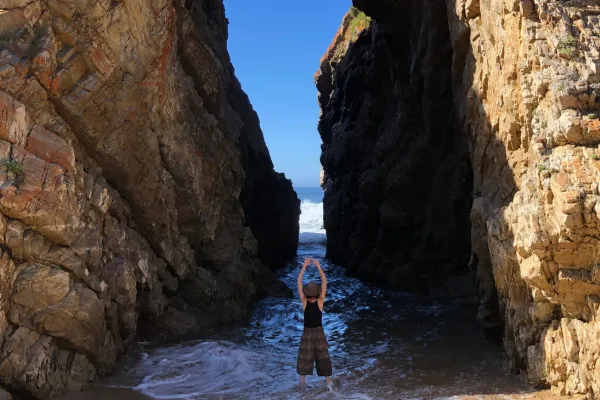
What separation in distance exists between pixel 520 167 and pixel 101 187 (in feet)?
26.0

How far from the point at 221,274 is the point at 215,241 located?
1.08m

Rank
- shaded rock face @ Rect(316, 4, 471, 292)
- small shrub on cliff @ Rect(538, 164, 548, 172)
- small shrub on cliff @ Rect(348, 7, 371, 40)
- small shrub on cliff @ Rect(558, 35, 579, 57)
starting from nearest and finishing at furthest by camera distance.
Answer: small shrub on cliff @ Rect(538, 164, 548, 172) → small shrub on cliff @ Rect(558, 35, 579, 57) → shaded rock face @ Rect(316, 4, 471, 292) → small shrub on cliff @ Rect(348, 7, 371, 40)

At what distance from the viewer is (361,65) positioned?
2952cm

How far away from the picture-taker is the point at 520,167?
9.02m

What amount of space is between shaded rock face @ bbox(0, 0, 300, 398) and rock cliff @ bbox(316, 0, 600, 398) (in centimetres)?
729

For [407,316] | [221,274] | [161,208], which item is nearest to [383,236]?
[407,316]

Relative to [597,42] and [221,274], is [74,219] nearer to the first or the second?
[221,274]

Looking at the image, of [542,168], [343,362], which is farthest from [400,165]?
[542,168]

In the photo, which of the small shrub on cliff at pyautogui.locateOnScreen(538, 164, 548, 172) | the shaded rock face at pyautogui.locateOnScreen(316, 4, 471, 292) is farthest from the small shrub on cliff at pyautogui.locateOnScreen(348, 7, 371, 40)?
the small shrub on cliff at pyautogui.locateOnScreen(538, 164, 548, 172)

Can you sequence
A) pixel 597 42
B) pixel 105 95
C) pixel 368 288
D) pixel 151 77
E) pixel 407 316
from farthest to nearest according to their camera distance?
1. pixel 368 288
2. pixel 407 316
3. pixel 151 77
4. pixel 105 95
5. pixel 597 42

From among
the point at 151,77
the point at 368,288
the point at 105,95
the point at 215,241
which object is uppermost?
the point at 151,77

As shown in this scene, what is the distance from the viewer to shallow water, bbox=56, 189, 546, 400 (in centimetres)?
832

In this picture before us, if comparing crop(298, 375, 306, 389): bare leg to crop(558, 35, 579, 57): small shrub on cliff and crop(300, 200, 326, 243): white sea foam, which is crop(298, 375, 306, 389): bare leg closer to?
crop(558, 35, 579, 57): small shrub on cliff

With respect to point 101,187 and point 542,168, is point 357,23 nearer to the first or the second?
point 101,187
